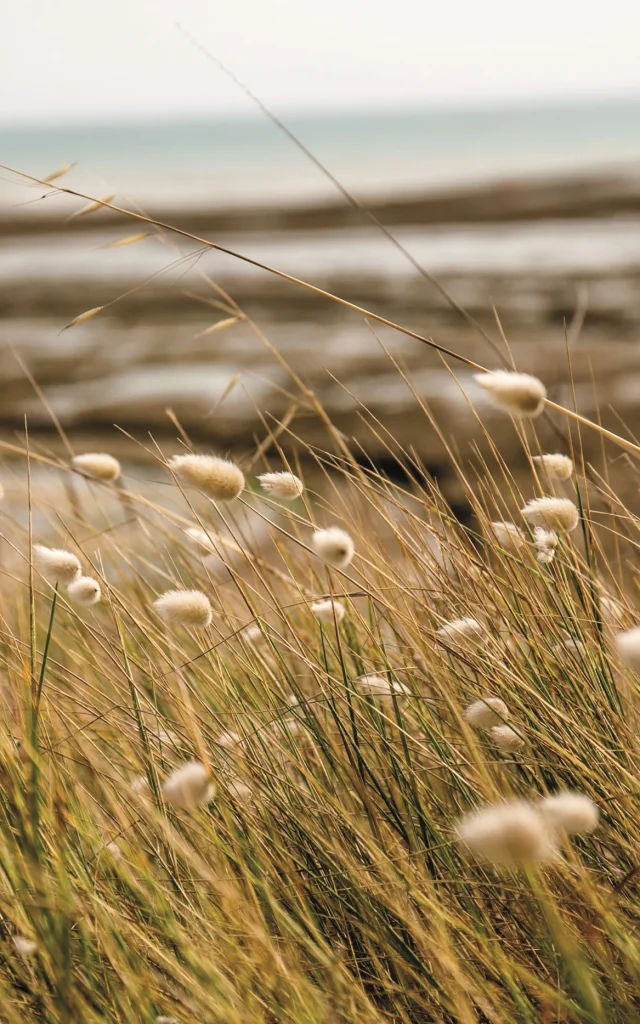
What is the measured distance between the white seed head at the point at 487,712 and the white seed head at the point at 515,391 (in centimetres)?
39

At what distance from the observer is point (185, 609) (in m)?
1.15

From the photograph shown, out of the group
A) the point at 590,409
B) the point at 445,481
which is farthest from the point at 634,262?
the point at 445,481

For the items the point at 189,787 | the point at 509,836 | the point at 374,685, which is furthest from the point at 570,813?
the point at 374,685

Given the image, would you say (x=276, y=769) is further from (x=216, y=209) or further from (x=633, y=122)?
(x=633, y=122)

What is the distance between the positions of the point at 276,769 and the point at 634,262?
1718cm

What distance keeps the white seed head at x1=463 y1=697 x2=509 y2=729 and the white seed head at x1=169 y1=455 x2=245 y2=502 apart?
42 cm

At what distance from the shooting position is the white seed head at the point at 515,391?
41.6 inches

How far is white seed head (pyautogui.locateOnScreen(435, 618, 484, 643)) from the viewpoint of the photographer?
1318 millimetres

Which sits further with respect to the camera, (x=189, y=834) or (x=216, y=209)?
(x=216, y=209)

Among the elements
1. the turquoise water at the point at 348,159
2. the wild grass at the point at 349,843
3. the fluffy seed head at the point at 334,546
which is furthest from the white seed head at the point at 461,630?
the turquoise water at the point at 348,159

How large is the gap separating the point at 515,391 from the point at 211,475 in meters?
A: 0.38

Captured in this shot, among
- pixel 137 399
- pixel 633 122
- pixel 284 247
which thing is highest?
pixel 137 399

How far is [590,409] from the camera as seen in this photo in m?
7.55

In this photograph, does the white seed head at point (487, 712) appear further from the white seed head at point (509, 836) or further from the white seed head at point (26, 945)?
the white seed head at point (26, 945)
